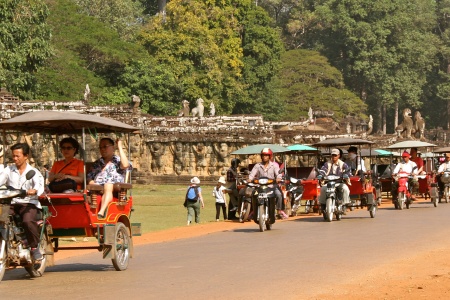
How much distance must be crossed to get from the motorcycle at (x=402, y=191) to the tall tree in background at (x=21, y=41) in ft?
94.9

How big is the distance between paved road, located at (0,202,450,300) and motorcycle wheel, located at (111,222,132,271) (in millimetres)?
152

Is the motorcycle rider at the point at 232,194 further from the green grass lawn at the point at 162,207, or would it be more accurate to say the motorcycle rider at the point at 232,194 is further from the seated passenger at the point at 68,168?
the seated passenger at the point at 68,168

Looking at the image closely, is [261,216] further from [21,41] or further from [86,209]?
[21,41]

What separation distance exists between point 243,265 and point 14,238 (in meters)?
3.54

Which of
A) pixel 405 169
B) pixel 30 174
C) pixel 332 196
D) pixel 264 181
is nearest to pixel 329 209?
pixel 332 196

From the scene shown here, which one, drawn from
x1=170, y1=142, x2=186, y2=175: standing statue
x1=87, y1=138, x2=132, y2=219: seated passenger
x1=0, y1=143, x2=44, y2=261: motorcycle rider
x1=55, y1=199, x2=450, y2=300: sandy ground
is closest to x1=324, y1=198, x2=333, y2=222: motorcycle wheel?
x1=55, y1=199, x2=450, y2=300: sandy ground

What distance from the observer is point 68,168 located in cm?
1598

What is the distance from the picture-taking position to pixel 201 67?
79312 millimetres

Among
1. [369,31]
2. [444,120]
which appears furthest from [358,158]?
[444,120]

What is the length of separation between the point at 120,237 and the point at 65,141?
5.12 ft

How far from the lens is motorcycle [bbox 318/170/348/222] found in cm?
2642

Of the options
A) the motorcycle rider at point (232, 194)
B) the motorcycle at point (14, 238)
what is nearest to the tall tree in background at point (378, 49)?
the motorcycle rider at point (232, 194)

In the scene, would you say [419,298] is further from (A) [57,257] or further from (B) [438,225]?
(B) [438,225]

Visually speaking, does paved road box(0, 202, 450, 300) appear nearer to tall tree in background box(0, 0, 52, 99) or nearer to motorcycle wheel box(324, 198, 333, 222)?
motorcycle wheel box(324, 198, 333, 222)
